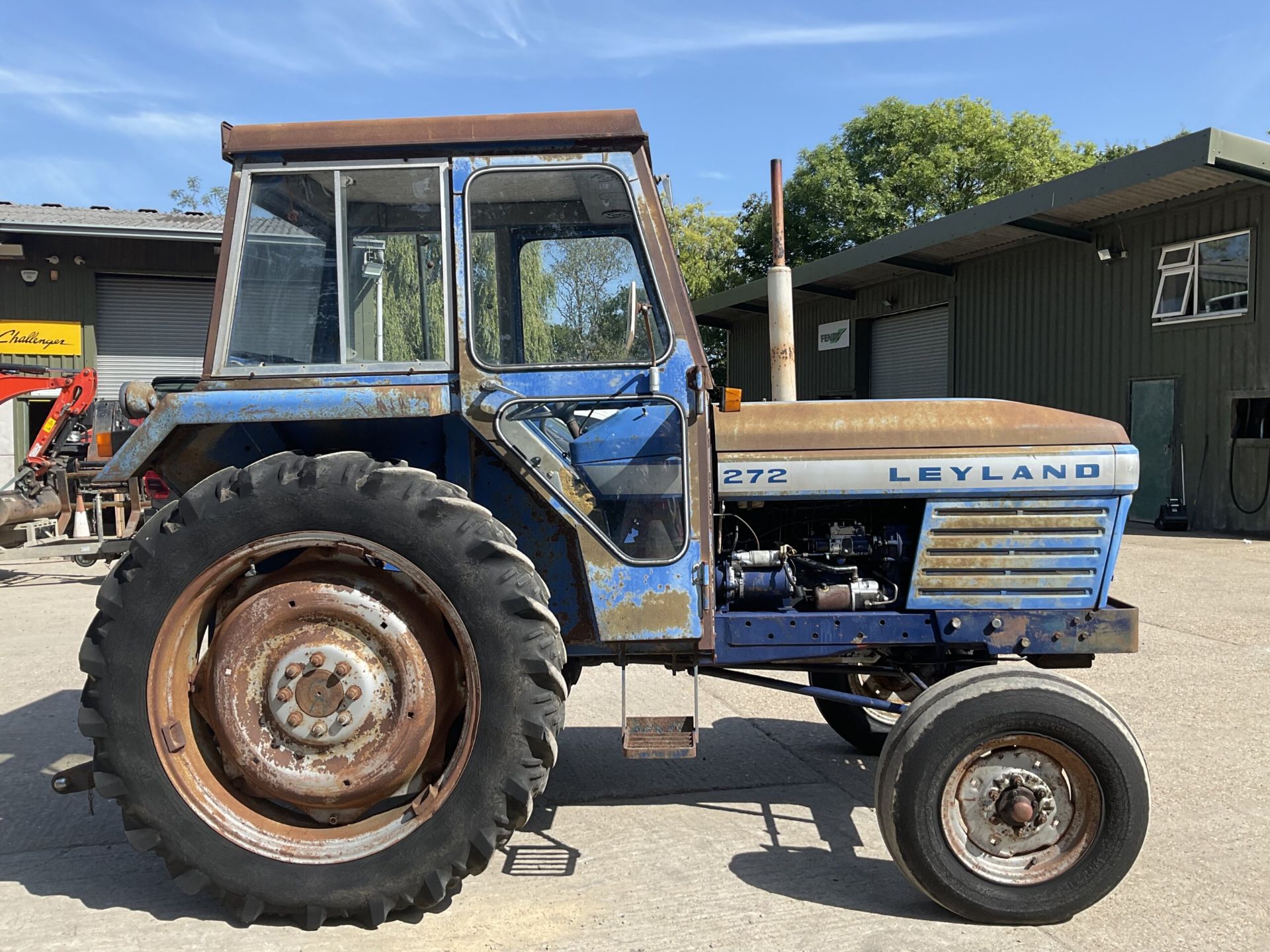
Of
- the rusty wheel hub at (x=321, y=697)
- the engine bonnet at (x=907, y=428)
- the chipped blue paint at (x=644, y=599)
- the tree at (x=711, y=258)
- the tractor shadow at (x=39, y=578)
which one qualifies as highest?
the tree at (x=711, y=258)

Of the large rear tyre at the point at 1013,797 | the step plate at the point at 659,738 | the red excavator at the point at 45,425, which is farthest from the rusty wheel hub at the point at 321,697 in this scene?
the red excavator at the point at 45,425

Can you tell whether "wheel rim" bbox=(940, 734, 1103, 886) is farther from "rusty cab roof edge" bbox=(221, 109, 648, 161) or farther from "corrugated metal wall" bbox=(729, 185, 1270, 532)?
"corrugated metal wall" bbox=(729, 185, 1270, 532)

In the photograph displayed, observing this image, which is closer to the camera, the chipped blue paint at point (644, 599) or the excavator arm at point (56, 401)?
the chipped blue paint at point (644, 599)

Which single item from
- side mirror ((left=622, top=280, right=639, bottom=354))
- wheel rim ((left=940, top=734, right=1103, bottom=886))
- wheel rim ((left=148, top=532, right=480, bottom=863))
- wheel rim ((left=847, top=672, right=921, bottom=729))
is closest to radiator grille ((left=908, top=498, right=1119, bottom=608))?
wheel rim ((left=940, top=734, right=1103, bottom=886))

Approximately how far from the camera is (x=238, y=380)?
3166mm

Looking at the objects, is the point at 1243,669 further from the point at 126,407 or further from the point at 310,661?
the point at 126,407

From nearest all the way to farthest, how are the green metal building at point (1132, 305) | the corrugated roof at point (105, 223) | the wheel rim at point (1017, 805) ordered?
the wheel rim at point (1017, 805), the green metal building at point (1132, 305), the corrugated roof at point (105, 223)

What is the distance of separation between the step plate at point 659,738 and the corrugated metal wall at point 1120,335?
11.7 meters

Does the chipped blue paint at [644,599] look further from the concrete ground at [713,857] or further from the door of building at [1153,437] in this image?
the door of building at [1153,437]

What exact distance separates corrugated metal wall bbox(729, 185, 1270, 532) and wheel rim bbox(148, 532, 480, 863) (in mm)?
12481

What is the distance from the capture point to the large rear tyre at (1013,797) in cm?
294

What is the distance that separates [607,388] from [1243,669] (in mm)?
5083

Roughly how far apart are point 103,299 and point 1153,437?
55.6 ft

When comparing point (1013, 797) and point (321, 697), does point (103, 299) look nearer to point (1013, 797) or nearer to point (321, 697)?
point (321, 697)
